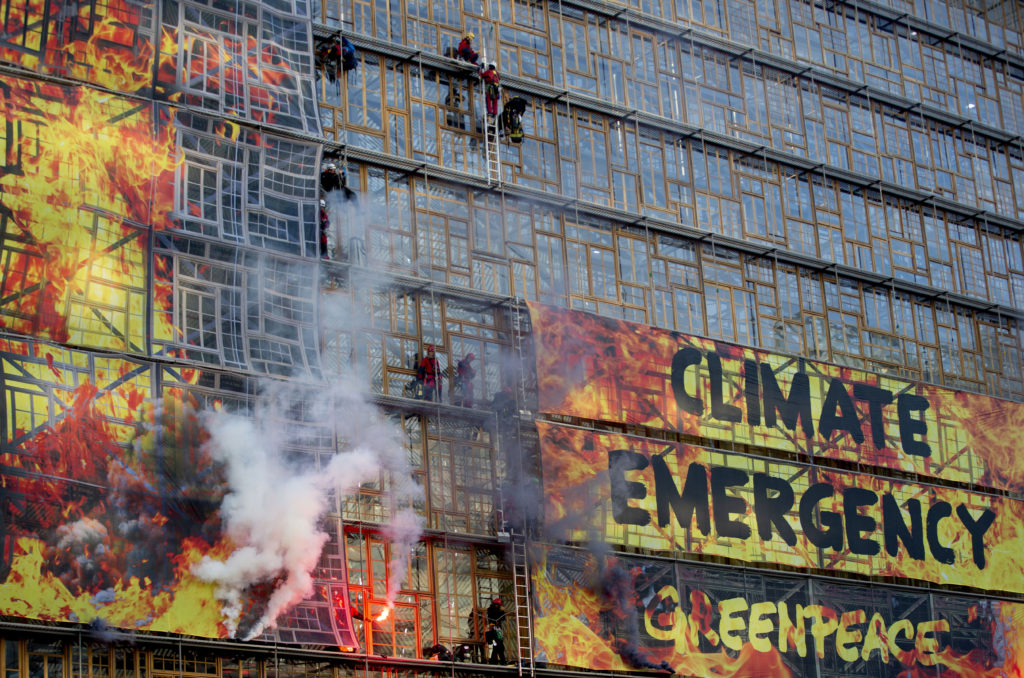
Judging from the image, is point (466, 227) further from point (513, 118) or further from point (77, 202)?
point (77, 202)

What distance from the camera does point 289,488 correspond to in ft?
78.5

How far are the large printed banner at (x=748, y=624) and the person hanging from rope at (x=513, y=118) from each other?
810 centimetres

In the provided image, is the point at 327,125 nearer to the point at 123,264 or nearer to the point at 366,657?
the point at 123,264

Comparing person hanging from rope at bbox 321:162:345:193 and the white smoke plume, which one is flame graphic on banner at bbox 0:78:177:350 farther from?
person hanging from rope at bbox 321:162:345:193

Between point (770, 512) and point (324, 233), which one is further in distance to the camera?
point (770, 512)

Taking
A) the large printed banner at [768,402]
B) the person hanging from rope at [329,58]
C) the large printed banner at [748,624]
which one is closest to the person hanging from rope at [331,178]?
the person hanging from rope at [329,58]

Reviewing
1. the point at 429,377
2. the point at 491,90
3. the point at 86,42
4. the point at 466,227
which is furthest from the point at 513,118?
the point at 86,42

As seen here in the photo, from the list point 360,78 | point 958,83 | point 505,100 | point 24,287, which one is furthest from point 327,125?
point 958,83

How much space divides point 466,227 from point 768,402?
7.09 meters

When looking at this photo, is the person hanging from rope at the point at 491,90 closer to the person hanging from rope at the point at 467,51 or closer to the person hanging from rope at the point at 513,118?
the person hanging from rope at the point at 513,118

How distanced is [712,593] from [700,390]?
3.88 metres

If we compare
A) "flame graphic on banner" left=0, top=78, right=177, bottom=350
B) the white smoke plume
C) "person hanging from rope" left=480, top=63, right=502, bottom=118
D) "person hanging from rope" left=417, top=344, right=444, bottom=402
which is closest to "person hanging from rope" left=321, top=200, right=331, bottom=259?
the white smoke plume

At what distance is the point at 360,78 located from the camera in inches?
1116

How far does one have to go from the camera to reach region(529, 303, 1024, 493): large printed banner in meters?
28.0
